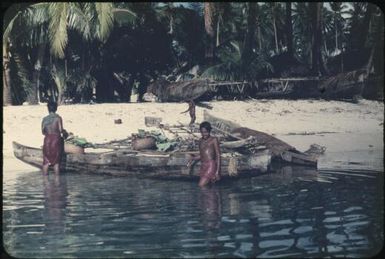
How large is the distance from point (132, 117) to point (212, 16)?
5685mm

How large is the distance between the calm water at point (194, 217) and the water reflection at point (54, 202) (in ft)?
0.05

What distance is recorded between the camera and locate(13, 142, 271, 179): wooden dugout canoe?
459 inches

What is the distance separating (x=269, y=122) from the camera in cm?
1853

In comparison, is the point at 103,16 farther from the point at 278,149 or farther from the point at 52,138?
the point at 278,149

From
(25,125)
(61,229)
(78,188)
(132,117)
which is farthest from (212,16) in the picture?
(61,229)

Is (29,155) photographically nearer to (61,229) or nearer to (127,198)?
(127,198)

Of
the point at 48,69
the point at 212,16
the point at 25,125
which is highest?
the point at 212,16

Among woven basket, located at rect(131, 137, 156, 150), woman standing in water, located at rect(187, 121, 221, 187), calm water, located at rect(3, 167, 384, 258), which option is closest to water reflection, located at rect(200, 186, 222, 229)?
calm water, located at rect(3, 167, 384, 258)

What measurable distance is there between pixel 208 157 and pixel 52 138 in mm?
4143

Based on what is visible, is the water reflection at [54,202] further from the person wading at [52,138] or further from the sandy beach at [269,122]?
the sandy beach at [269,122]

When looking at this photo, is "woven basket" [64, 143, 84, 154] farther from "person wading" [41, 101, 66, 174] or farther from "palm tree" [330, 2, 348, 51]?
"palm tree" [330, 2, 348, 51]

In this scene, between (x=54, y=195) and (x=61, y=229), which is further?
(x=54, y=195)

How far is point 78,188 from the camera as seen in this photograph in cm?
1180

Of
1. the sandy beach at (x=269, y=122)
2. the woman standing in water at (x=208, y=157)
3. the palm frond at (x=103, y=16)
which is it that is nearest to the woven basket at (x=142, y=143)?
the woman standing in water at (x=208, y=157)
